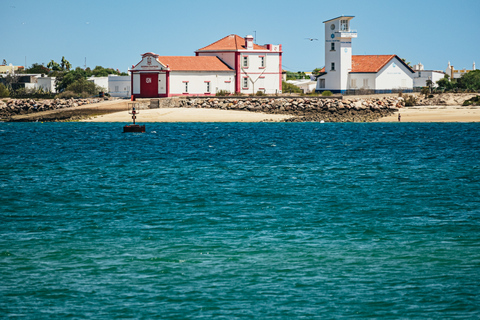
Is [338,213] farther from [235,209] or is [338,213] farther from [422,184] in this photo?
[422,184]

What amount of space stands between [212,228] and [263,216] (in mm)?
2533

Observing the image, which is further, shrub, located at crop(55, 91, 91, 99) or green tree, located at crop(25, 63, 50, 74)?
green tree, located at crop(25, 63, 50, 74)

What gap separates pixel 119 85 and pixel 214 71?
18.6 meters

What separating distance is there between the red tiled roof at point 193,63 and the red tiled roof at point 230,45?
2.31m

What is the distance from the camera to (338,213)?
2138cm

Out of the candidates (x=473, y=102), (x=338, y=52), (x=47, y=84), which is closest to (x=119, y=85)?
(x=47, y=84)

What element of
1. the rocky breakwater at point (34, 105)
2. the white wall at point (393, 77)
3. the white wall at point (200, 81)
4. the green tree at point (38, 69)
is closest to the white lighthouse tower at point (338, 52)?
the white wall at point (393, 77)

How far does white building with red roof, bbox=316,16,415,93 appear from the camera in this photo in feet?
293

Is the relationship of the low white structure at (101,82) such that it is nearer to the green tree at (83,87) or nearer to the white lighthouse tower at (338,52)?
the green tree at (83,87)

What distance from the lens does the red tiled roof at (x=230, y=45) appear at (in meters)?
87.9

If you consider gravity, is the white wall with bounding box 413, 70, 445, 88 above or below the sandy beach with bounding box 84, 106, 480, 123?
above

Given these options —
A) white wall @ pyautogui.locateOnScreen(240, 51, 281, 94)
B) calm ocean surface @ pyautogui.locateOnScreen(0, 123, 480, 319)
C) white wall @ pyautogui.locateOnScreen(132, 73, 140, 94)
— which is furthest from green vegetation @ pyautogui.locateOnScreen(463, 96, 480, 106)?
calm ocean surface @ pyautogui.locateOnScreen(0, 123, 480, 319)

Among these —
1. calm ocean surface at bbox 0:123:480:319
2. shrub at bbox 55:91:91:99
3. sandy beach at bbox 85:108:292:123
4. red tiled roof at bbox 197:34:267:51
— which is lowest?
calm ocean surface at bbox 0:123:480:319

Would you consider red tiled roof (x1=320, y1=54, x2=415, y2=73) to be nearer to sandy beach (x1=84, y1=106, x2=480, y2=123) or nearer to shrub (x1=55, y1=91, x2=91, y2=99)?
sandy beach (x1=84, y1=106, x2=480, y2=123)
